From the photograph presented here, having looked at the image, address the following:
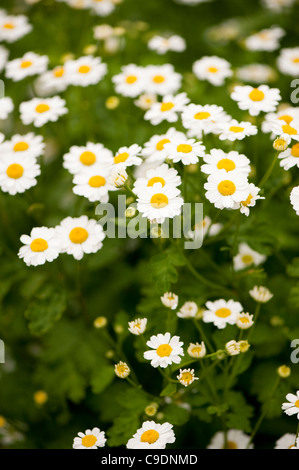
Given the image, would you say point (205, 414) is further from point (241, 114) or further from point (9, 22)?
point (9, 22)

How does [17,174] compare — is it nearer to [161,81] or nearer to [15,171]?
[15,171]

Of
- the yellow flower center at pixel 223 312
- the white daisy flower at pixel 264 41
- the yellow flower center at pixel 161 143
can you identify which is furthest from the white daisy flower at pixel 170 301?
the white daisy flower at pixel 264 41

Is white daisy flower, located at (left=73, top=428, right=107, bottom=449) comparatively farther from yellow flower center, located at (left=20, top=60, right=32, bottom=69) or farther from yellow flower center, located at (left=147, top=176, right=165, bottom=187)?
yellow flower center, located at (left=20, top=60, right=32, bottom=69)

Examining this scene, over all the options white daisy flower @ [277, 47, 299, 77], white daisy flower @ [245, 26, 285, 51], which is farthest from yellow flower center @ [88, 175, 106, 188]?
white daisy flower @ [245, 26, 285, 51]

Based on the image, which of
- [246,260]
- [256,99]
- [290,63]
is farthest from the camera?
[290,63]

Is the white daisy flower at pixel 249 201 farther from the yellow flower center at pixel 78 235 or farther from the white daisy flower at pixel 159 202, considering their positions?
the yellow flower center at pixel 78 235

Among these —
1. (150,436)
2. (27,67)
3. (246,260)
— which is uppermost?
(27,67)

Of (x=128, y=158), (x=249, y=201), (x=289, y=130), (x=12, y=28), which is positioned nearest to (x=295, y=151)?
(x=289, y=130)

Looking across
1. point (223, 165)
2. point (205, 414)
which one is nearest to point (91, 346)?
point (205, 414)
